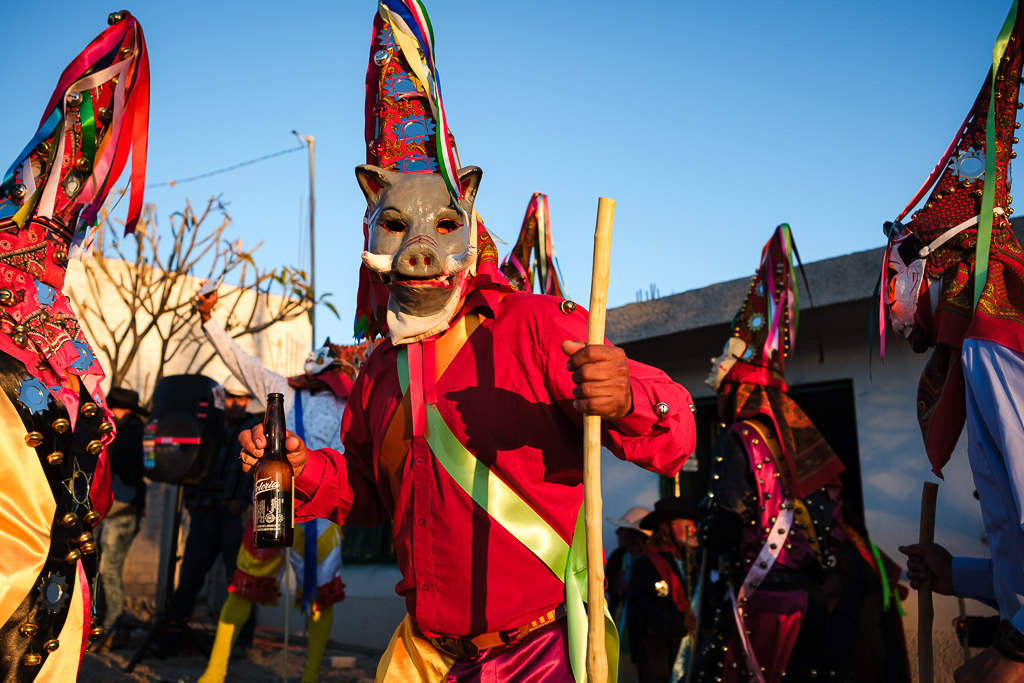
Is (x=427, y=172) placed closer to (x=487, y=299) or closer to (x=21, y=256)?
(x=487, y=299)

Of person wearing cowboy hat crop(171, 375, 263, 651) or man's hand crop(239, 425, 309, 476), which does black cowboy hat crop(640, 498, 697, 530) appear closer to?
person wearing cowboy hat crop(171, 375, 263, 651)

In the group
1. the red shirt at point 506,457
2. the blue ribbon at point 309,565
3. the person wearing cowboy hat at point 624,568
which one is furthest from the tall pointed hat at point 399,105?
the person wearing cowboy hat at point 624,568

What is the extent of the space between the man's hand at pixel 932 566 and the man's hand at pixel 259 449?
229cm

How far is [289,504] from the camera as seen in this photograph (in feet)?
8.45

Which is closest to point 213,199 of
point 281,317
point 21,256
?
point 281,317

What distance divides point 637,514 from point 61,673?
549 centimetres

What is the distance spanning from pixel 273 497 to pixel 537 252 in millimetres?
3513

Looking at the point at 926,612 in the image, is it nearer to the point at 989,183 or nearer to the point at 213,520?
the point at 989,183

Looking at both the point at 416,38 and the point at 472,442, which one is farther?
the point at 416,38

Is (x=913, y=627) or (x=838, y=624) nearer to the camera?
(x=838, y=624)

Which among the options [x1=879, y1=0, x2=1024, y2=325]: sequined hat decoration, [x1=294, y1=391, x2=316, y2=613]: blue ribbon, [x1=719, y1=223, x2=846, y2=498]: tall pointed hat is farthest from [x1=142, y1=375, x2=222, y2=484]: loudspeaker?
[x1=879, y1=0, x2=1024, y2=325]: sequined hat decoration

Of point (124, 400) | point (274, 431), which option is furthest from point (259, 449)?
point (124, 400)

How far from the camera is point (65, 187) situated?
3.09 metres

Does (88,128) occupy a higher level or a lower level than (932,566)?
higher
